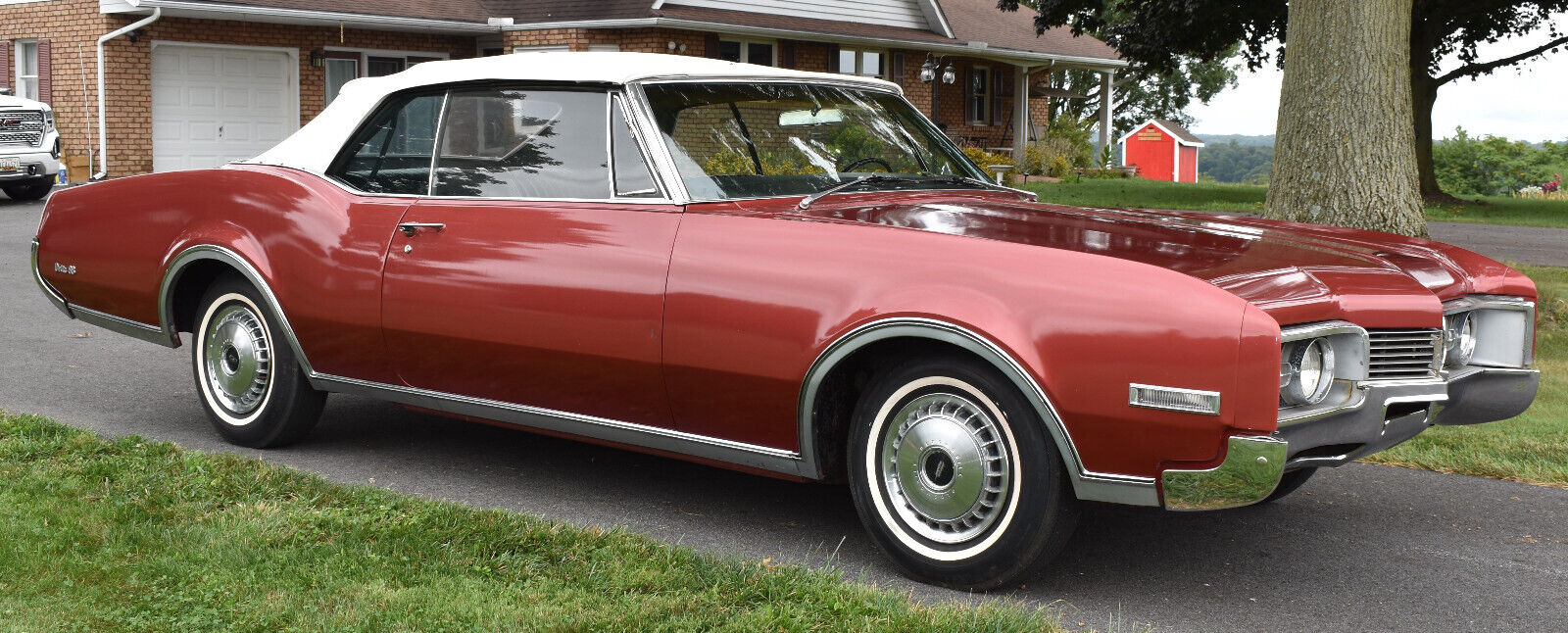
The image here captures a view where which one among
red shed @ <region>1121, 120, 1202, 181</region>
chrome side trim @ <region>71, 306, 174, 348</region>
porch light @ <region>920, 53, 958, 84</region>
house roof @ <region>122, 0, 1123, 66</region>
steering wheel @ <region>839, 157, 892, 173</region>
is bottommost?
chrome side trim @ <region>71, 306, 174, 348</region>

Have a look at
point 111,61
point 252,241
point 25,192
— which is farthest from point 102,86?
point 252,241

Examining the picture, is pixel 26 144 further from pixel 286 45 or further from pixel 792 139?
pixel 792 139

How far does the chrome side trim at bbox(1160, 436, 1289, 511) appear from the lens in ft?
11.6

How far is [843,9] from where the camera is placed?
27406 millimetres

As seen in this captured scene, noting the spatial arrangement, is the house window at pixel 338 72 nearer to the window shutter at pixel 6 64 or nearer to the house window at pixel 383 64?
the house window at pixel 383 64

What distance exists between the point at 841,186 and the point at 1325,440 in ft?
5.94

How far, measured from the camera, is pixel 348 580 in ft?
12.8

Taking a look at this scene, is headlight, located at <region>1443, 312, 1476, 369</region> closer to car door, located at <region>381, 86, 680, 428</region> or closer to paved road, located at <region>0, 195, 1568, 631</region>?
paved road, located at <region>0, 195, 1568, 631</region>

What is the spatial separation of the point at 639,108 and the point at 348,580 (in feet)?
5.72

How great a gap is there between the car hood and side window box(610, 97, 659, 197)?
20.8 inches

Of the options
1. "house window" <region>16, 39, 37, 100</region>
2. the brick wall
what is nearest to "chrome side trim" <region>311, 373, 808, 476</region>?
the brick wall

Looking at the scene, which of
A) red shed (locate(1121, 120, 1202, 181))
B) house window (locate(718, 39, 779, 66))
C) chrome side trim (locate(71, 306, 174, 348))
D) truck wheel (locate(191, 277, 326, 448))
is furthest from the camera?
red shed (locate(1121, 120, 1202, 181))

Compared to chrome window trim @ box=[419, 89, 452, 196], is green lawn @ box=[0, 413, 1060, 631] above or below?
below

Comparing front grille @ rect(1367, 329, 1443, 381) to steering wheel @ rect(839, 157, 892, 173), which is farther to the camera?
steering wheel @ rect(839, 157, 892, 173)
